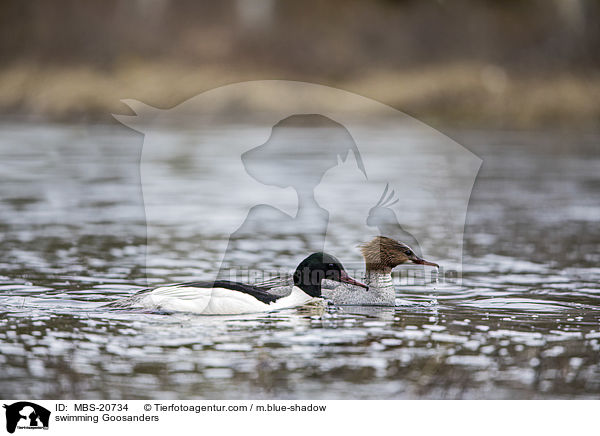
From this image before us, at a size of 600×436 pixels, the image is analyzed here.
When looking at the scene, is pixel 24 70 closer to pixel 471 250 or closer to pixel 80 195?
pixel 80 195

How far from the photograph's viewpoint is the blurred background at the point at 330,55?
1310 inches

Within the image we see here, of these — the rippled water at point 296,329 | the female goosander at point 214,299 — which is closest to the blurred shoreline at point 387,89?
the rippled water at point 296,329

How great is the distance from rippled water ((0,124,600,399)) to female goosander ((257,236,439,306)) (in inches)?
9.1

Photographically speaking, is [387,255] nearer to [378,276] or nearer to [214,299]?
[378,276]

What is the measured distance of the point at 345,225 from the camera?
46.2 feet

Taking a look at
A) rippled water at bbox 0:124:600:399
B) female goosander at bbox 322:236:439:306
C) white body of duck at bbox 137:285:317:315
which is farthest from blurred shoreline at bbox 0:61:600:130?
white body of duck at bbox 137:285:317:315

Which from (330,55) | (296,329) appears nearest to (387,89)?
(330,55)

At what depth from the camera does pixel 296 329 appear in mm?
8289

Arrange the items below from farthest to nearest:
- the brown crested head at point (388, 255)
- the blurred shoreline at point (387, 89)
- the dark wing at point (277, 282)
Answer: the blurred shoreline at point (387, 89)
the dark wing at point (277, 282)
the brown crested head at point (388, 255)

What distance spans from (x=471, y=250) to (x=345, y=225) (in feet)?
7.07

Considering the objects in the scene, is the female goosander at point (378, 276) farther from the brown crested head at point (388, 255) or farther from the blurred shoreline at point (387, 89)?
the blurred shoreline at point (387, 89)

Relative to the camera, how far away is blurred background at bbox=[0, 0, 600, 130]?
109 feet
